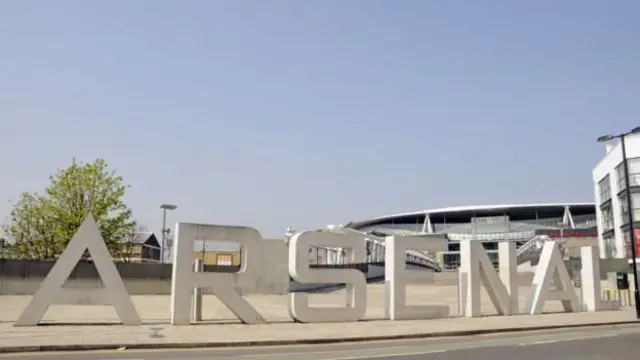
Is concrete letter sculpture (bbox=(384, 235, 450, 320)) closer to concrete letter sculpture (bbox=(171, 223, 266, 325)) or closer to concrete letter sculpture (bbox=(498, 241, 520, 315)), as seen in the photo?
concrete letter sculpture (bbox=(498, 241, 520, 315))

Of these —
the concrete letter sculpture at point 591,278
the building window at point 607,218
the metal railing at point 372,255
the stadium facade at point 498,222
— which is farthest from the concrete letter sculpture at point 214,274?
the stadium facade at point 498,222

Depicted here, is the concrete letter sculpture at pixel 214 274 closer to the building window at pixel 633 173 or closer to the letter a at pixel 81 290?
the letter a at pixel 81 290

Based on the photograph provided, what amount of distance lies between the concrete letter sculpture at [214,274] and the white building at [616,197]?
143 ft

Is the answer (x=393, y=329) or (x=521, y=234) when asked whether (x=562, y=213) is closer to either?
(x=521, y=234)

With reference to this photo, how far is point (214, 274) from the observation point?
20.1 meters

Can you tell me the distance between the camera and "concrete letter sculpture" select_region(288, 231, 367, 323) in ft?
69.1

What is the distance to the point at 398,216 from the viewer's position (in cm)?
14962

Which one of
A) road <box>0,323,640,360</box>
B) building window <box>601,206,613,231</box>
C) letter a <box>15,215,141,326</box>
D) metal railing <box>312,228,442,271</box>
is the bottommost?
road <box>0,323,640,360</box>

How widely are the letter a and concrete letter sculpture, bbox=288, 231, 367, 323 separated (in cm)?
543

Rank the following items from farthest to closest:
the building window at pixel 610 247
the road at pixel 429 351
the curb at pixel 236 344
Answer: the building window at pixel 610 247 → the curb at pixel 236 344 → the road at pixel 429 351

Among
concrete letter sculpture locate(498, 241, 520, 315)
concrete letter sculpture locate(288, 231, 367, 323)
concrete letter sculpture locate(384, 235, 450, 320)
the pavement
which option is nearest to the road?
the pavement

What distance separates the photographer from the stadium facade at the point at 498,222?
126 metres

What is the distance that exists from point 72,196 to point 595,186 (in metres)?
53.3

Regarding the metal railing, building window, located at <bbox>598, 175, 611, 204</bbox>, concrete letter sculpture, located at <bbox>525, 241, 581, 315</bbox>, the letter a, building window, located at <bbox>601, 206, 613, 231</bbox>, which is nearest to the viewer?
the letter a
